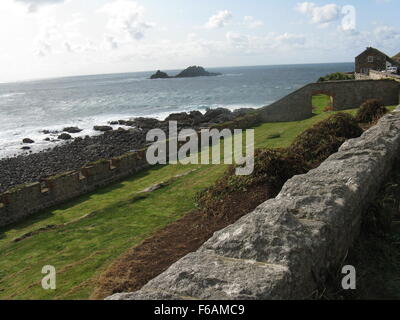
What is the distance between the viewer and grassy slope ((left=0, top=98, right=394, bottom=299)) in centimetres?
871

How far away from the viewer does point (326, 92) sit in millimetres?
31547

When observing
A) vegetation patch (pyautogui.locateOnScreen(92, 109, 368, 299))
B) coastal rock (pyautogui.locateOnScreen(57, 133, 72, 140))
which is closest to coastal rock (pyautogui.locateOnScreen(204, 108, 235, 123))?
coastal rock (pyautogui.locateOnScreen(57, 133, 72, 140))

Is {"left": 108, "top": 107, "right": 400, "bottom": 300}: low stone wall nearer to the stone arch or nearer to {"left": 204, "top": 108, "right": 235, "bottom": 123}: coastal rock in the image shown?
the stone arch

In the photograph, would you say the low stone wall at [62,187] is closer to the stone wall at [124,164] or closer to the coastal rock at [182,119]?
the stone wall at [124,164]

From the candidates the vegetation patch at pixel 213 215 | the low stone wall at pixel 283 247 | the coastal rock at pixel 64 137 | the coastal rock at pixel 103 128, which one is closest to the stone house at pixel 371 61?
the coastal rock at pixel 103 128

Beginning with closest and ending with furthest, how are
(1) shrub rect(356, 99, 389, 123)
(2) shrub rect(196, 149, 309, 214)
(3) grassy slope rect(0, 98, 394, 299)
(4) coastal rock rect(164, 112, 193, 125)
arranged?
1. (3) grassy slope rect(0, 98, 394, 299)
2. (2) shrub rect(196, 149, 309, 214)
3. (1) shrub rect(356, 99, 389, 123)
4. (4) coastal rock rect(164, 112, 193, 125)

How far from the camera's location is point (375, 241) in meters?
5.04

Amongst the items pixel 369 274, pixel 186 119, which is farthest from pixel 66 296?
pixel 186 119

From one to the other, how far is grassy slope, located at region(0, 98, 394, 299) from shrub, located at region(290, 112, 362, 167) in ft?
12.0

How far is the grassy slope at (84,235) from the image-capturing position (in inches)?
343

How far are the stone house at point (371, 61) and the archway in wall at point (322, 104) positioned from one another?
19.6 metres

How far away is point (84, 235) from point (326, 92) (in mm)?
25255

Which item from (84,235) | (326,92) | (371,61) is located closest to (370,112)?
(84,235)
